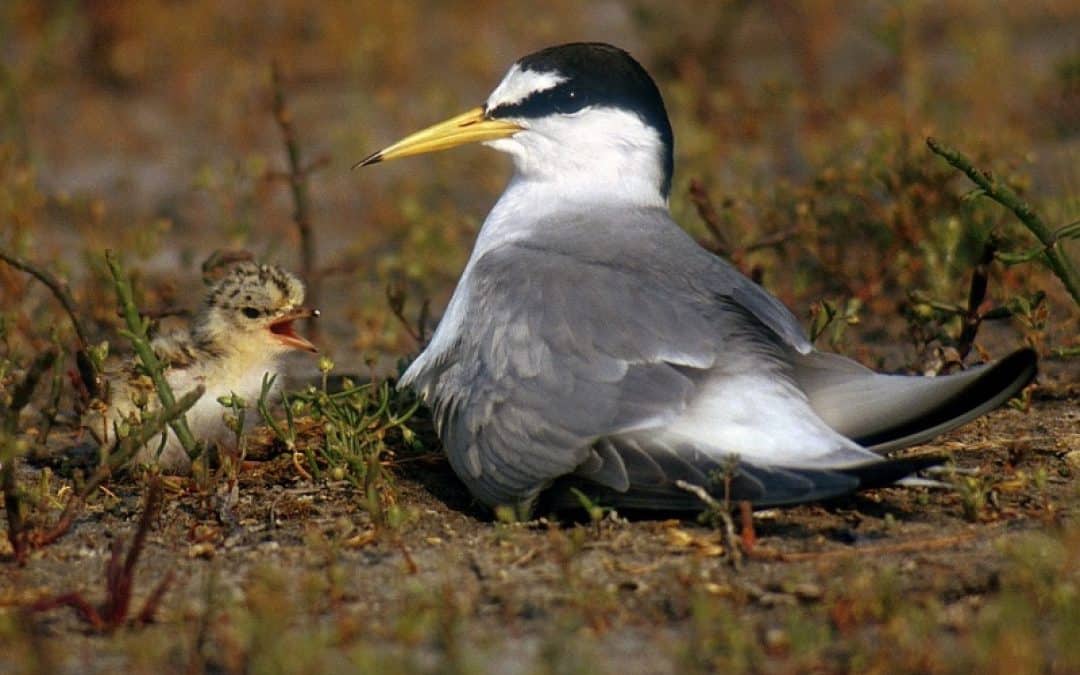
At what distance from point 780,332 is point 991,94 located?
4.07 metres

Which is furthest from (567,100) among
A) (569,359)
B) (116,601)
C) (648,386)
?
(116,601)

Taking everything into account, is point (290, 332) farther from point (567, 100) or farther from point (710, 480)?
point (710, 480)

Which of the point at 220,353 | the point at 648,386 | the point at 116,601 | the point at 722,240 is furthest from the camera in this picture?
the point at 722,240

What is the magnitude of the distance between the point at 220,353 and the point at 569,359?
1101 mm

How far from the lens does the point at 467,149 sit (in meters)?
7.34

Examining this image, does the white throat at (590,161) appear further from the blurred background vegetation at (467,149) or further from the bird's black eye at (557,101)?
the blurred background vegetation at (467,149)

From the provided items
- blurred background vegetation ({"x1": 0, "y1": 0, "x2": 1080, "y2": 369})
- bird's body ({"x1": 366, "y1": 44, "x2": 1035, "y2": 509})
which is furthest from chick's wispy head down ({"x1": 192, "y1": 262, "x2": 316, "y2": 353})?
bird's body ({"x1": 366, "y1": 44, "x2": 1035, "y2": 509})

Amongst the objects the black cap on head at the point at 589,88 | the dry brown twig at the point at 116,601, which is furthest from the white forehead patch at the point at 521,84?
the dry brown twig at the point at 116,601

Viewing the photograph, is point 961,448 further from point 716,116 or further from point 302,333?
point 716,116

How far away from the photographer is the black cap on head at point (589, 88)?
4.59 m

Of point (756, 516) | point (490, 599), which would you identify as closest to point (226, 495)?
point (490, 599)

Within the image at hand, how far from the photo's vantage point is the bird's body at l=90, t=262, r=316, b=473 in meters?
4.14

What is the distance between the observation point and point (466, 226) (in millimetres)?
6133

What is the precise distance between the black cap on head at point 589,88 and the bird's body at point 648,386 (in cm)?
42
